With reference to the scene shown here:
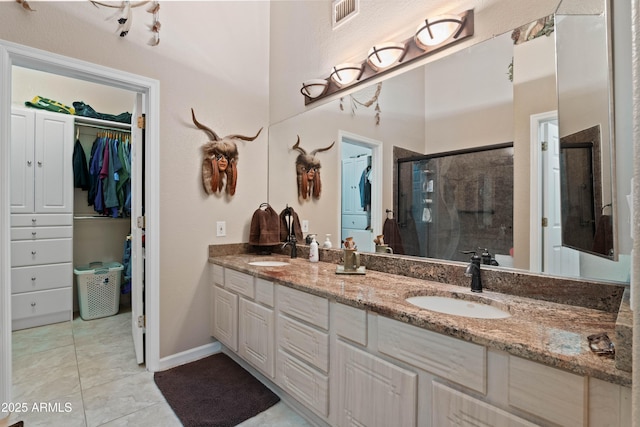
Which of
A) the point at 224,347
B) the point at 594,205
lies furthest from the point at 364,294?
the point at 224,347

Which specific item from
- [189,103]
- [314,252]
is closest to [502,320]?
[314,252]

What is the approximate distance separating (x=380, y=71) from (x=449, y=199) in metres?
0.93

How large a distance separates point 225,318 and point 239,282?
1.28ft

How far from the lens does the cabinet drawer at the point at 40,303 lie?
294cm

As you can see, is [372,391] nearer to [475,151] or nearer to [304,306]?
[304,306]

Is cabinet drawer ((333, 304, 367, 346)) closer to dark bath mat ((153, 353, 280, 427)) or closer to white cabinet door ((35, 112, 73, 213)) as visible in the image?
dark bath mat ((153, 353, 280, 427))

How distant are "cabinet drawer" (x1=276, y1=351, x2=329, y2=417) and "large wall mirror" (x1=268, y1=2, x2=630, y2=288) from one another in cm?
82

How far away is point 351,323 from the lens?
51.7 inches

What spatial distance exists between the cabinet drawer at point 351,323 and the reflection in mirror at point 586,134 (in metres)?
0.84

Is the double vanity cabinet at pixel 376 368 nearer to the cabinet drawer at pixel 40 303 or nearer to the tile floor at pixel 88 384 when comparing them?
the tile floor at pixel 88 384

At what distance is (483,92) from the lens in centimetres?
151

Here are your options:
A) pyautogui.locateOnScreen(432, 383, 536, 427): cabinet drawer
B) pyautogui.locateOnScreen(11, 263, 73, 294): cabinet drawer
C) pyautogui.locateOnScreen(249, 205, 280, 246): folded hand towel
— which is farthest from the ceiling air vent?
pyautogui.locateOnScreen(11, 263, 73, 294): cabinet drawer

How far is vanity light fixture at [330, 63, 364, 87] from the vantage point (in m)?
2.04

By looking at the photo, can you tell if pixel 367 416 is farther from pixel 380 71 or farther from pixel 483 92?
pixel 380 71
